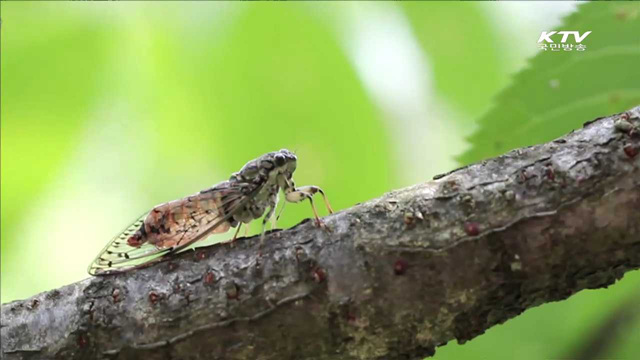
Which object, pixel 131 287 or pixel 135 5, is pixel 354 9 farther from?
pixel 131 287

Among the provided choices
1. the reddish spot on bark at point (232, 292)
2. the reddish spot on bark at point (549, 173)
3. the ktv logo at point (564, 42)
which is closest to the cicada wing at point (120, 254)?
the reddish spot on bark at point (232, 292)

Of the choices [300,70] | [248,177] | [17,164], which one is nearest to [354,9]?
[300,70]

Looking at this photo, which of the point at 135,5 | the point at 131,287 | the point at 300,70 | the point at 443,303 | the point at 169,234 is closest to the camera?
the point at 443,303

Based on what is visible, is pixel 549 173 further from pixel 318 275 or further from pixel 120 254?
pixel 120 254

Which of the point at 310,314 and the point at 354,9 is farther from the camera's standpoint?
the point at 354,9

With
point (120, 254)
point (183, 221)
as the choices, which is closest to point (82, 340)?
point (120, 254)

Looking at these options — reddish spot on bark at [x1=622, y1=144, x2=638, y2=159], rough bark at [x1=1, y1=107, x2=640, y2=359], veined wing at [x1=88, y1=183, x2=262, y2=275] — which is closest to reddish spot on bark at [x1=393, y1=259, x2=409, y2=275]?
rough bark at [x1=1, y1=107, x2=640, y2=359]
